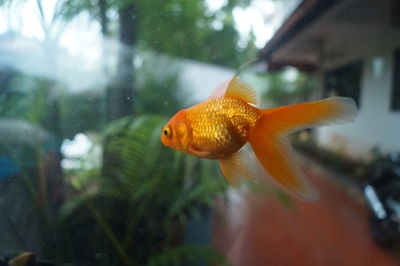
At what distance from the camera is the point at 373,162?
1.35 meters

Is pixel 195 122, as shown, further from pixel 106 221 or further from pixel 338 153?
pixel 338 153

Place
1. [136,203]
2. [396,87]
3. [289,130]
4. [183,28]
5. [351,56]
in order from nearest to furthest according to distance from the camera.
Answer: [289,130]
[351,56]
[136,203]
[183,28]
[396,87]

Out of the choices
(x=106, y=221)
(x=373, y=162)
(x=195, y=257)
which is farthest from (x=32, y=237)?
(x=373, y=162)

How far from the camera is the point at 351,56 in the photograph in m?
0.83

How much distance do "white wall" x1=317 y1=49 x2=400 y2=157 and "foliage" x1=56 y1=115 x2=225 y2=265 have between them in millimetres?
570

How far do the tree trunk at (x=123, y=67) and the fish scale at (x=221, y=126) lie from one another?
41 centimetres

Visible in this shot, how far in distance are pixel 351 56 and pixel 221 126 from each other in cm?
70

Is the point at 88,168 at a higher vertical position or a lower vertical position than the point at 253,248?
higher

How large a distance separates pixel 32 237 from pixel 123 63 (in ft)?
2.00

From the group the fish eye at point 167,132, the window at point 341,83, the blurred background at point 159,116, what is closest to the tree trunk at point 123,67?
the blurred background at point 159,116

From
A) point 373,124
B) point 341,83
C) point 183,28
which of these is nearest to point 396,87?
point 373,124

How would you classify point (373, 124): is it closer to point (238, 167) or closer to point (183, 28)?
point (183, 28)

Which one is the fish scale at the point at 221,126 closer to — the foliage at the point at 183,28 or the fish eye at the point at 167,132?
the fish eye at the point at 167,132

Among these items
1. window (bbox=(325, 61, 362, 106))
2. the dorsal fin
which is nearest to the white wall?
window (bbox=(325, 61, 362, 106))
